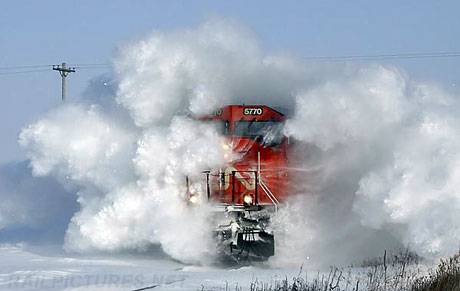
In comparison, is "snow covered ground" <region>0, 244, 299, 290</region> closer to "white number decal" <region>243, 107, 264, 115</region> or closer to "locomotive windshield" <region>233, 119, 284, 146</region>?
"locomotive windshield" <region>233, 119, 284, 146</region>

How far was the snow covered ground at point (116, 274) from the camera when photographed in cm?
1138

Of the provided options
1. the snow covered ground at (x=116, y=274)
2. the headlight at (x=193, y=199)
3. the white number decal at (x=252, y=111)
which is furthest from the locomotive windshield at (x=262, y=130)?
the snow covered ground at (x=116, y=274)

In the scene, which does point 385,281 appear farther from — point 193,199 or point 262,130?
point 262,130

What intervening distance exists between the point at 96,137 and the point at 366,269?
29.4ft

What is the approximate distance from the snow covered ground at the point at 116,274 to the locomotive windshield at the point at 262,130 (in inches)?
113

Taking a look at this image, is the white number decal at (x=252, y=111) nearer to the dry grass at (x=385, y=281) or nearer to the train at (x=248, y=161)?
the train at (x=248, y=161)

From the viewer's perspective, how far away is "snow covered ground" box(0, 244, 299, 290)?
1138 cm

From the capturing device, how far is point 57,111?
2128 cm

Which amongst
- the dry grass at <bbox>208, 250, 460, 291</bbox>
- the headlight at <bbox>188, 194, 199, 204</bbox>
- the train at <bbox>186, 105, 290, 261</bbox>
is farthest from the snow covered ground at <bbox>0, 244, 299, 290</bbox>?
the train at <bbox>186, 105, 290, 261</bbox>

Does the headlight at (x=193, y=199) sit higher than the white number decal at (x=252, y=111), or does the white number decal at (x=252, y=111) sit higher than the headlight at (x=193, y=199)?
the white number decal at (x=252, y=111)

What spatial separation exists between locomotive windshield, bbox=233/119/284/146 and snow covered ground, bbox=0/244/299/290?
9.41ft

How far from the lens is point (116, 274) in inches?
507

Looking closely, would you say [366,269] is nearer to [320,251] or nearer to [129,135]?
[320,251]

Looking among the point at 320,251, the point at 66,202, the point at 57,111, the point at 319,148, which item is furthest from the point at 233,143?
the point at 66,202
